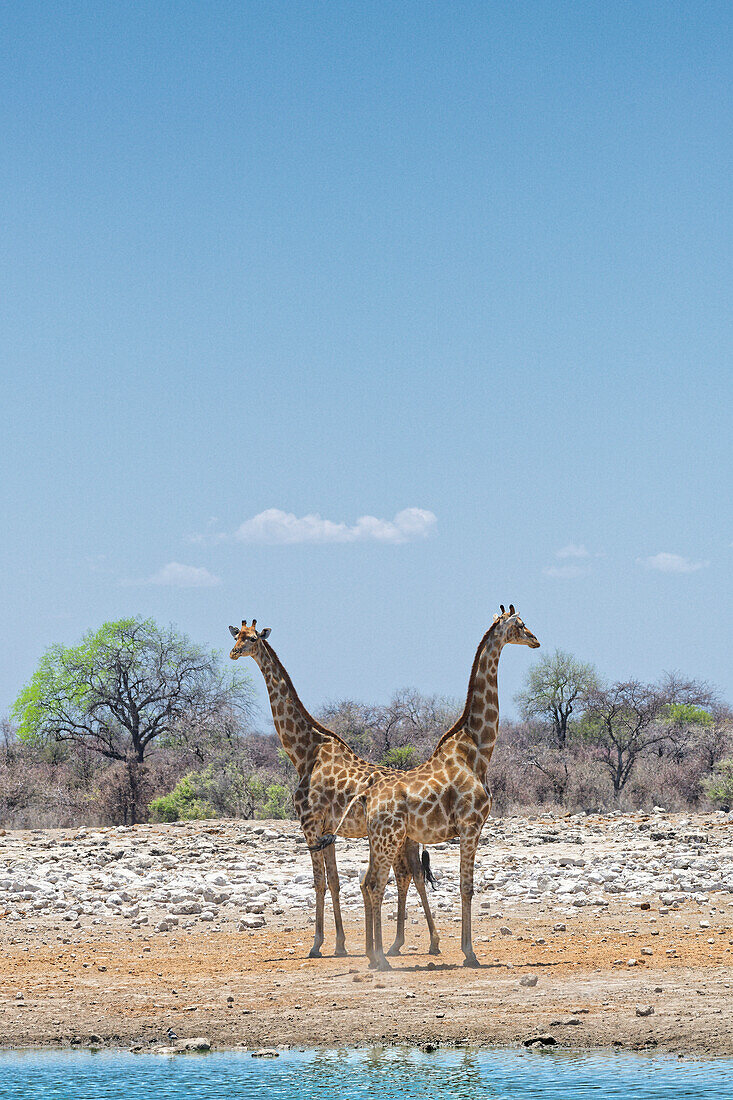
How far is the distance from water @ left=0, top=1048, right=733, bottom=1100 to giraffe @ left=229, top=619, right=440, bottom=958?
290 centimetres

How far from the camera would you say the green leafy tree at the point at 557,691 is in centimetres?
4425

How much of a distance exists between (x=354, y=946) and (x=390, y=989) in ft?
8.62

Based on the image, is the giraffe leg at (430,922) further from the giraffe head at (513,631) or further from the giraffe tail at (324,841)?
the giraffe head at (513,631)

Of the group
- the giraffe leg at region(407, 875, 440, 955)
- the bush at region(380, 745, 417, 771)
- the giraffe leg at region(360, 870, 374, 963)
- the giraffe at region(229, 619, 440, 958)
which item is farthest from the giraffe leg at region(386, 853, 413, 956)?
the bush at region(380, 745, 417, 771)

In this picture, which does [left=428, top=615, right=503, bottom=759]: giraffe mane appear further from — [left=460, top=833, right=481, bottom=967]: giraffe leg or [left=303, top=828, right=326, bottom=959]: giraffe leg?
[left=303, top=828, right=326, bottom=959]: giraffe leg

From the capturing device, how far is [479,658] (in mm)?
13383

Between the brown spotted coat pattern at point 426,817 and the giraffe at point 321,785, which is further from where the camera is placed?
the giraffe at point 321,785

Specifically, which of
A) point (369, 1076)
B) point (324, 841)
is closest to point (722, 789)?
point (324, 841)

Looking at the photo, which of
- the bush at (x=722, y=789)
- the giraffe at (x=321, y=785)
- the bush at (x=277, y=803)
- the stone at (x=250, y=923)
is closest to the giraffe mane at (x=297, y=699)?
the giraffe at (x=321, y=785)

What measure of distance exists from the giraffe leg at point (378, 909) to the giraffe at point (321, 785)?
11 centimetres

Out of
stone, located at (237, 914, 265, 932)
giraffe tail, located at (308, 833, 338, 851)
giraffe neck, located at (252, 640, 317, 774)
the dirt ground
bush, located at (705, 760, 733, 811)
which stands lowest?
the dirt ground

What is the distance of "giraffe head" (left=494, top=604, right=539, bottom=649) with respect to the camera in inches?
519

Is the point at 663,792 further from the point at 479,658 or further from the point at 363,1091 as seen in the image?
the point at 363,1091

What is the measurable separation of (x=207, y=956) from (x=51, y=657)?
93.4 feet
